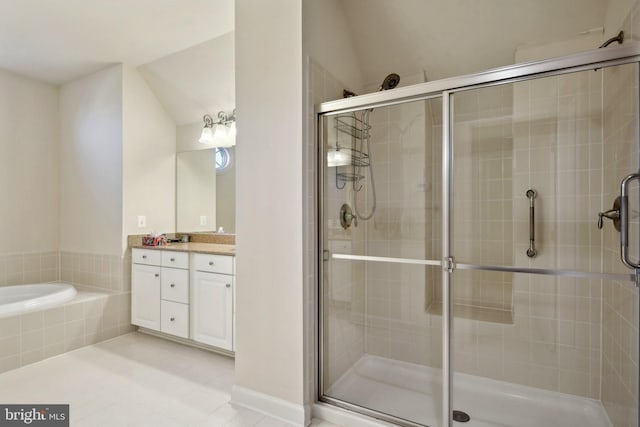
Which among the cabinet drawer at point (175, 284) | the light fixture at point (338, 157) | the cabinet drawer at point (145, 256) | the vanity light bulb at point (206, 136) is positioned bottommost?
the cabinet drawer at point (175, 284)

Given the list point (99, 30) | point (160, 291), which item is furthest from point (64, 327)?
point (99, 30)

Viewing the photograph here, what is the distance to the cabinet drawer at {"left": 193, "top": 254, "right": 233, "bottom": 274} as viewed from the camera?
259cm

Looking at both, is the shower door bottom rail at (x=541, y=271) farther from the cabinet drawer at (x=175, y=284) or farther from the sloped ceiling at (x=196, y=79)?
the sloped ceiling at (x=196, y=79)

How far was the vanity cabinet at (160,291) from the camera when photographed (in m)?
2.85

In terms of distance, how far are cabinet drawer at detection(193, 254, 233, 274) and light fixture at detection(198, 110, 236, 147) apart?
1.20m

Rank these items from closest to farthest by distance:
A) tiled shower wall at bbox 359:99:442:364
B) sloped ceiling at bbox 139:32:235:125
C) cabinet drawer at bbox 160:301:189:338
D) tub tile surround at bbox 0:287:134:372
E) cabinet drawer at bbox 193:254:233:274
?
tiled shower wall at bbox 359:99:442:364, tub tile surround at bbox 0:287:134:372, cabinet drawer at bbox 193:254:233:274, cabinet drawer at bbox 160:301:189:338, sloped ceiling at bbox 139:32:235:125

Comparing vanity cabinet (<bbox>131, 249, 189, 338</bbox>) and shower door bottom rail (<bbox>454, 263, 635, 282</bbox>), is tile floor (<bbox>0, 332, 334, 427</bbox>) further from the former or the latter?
shower door bottom rail (<bbox>454, 263, 635, 282</bbox>)

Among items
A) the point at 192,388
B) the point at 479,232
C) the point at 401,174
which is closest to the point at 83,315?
the point at 192,388

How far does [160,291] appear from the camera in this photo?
3.00 meters

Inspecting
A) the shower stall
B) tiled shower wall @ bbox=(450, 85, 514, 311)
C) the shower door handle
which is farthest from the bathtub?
the shower door handle

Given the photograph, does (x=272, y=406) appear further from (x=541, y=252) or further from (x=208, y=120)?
(x=208, y=120)

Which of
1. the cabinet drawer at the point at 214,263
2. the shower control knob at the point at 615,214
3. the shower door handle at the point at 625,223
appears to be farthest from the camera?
the cabinet drawer at the point at 214,263

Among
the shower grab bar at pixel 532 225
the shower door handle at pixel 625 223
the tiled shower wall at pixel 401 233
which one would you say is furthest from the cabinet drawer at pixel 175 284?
the shower door handle at pixel 625 223

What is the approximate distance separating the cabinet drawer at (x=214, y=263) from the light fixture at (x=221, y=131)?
120 cm
